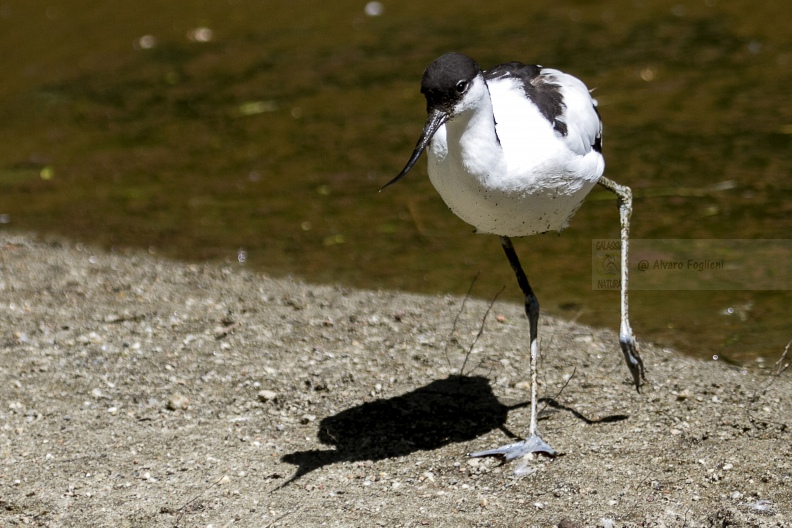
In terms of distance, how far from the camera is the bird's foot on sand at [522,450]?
3854mm

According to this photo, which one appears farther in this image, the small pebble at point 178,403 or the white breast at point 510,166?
the small pebble at point 178,403

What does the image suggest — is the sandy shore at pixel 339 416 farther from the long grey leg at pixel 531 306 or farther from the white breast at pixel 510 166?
the white breast at pixel 510 166

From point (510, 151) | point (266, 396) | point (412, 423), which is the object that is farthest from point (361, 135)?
point (510, 151)

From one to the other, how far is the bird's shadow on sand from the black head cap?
1426 mm

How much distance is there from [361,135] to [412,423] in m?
3.85

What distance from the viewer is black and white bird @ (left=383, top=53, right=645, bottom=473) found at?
3436 mm

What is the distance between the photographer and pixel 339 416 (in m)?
4.30

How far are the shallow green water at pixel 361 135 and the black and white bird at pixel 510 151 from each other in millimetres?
1341

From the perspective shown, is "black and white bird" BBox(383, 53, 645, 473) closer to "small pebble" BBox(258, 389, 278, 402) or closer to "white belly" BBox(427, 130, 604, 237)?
"white belly" BBox(427, 130, 604, 237)

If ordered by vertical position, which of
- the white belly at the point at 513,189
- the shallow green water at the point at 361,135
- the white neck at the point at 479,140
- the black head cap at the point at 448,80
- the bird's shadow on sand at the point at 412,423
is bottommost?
the shallow green water at the point at 361,135

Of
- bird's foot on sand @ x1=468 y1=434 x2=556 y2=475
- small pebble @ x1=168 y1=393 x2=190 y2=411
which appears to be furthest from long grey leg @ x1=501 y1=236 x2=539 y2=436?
small pebble @ x1=168 y1=393 x2=190 y2=411

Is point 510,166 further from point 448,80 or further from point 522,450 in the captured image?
point 522,450

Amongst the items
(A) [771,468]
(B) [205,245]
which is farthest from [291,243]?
(A) [771,468]

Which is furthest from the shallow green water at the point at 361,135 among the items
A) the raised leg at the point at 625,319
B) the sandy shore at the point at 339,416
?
the raised leg at the point at 625,319
